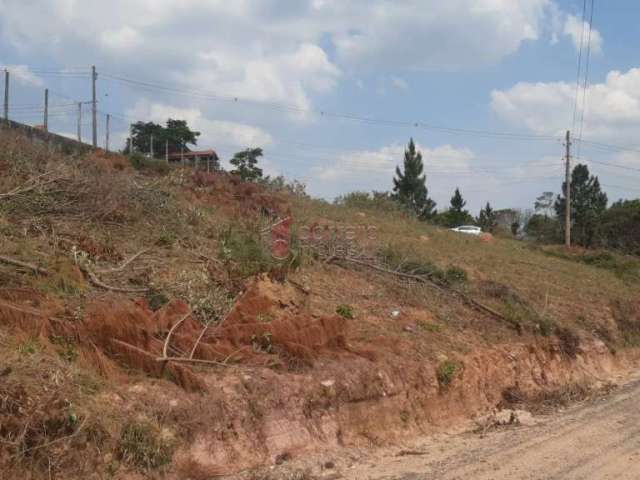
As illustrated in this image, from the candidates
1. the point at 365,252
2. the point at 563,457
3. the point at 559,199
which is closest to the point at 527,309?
the point at 365,252

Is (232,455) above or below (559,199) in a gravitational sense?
below

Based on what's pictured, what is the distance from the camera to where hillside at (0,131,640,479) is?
17.4 feet

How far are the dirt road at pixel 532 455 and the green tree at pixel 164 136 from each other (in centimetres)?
3102

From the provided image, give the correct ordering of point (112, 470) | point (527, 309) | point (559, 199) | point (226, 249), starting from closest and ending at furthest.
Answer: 1. point (112, 470)
2. point (226, 249)
3. point (527, 309)
4. point (559, 199)

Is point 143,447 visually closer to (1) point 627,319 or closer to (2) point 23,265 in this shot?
(2) point 23,265

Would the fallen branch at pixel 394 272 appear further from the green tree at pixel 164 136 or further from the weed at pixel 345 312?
the green tree at pixel 164 136

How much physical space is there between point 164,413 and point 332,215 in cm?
1585

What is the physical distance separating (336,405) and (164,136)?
3195cm

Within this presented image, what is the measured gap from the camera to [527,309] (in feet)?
40.4

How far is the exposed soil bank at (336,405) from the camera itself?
19.4ft

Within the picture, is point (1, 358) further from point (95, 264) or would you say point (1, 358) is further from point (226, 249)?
point (226, 249)

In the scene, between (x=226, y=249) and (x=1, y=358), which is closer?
(x=1, y=358)

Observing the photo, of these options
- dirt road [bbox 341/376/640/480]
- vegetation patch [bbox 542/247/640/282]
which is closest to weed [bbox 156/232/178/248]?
dirt road [bbox 341/376/640/480]

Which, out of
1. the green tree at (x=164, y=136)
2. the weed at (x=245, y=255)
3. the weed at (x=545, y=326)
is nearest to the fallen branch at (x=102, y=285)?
the weed at (x=245, y=255)
